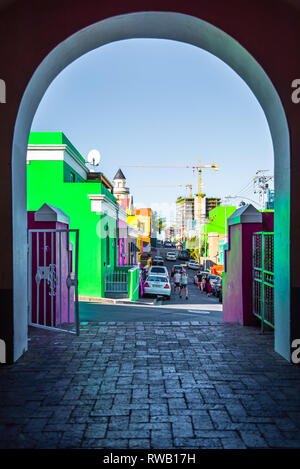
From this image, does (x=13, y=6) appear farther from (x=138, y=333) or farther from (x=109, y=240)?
(x=109, y=240)

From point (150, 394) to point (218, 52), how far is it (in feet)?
15.1

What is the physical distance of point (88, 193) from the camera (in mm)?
17484

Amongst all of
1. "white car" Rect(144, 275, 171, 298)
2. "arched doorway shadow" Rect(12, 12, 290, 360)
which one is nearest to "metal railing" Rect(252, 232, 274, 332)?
"arched doorway shadow" Rect(12, 12, 290, 360)

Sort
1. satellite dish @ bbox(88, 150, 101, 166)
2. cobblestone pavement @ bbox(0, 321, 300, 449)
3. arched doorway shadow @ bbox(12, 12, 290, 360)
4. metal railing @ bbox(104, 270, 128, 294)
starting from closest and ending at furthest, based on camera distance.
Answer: cobblestone pavement @ bbox(0, 321, 300, 449), arched doorway shadow @ bbox(12, 12, 290, 360), metal railing @ bbox(104, 270, 128, 294), satellite dish @ bbox(88, 150, 101, 166)

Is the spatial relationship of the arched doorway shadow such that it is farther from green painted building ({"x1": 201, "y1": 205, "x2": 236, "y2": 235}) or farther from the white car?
green painted building ({"x1": 201, "y1": 205, "x2": 236, "y2": 235})

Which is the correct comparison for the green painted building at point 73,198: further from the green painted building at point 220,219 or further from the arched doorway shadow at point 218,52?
the green painted building at point 220,219

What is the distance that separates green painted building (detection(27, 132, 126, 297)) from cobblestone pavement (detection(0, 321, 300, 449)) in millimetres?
11188

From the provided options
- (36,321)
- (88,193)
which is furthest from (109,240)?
(36,321)

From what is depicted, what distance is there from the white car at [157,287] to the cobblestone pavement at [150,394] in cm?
1505

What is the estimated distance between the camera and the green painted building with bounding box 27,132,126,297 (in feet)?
56.2

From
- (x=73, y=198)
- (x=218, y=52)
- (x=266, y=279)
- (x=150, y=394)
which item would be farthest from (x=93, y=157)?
(x=150, y=394)

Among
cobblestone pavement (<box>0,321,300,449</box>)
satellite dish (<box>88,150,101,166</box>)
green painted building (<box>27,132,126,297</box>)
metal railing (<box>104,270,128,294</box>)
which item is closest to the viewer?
cobblestone pavement (<box>0,321,300,449</box>)

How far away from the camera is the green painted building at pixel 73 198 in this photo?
56.2 feet

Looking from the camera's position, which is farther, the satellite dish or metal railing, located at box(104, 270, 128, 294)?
the satellite dish
